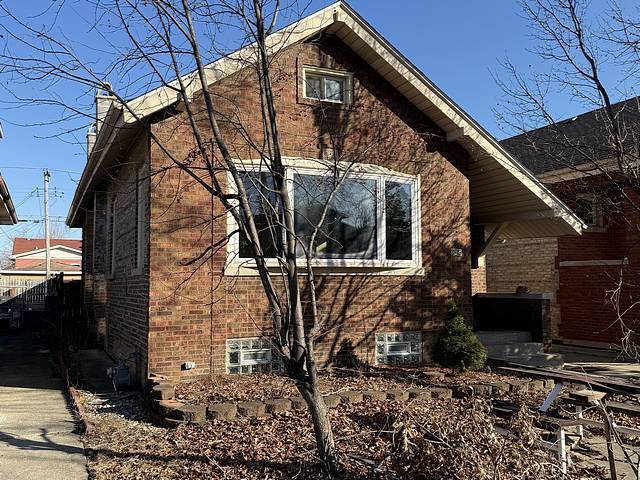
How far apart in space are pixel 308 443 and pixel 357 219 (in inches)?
184

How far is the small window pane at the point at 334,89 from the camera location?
9.78 meters

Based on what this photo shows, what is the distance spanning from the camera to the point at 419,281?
33.1 ft

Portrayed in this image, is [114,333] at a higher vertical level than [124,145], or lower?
lower

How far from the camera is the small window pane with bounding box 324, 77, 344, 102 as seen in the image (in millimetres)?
9781

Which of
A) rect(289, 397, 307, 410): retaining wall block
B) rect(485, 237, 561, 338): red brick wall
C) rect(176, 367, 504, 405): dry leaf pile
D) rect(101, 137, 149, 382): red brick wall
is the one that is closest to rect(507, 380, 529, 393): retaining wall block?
rect(176, 367, 504, 405): dry leaf pile

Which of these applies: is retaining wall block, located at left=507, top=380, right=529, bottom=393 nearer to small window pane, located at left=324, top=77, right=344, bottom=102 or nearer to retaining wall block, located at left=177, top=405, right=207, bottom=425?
retaining wall block, located at left=177, top=405, right=207, bottom=425

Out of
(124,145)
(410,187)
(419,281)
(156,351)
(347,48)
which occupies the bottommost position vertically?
(156,351)

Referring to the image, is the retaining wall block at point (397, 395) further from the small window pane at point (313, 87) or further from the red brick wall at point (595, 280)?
the red brick wall at point (595, 280)

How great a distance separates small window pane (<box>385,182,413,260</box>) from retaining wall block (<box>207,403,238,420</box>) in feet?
14.4

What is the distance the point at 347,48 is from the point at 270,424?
6.50m

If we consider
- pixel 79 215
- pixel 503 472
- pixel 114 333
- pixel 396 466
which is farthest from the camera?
pixel 79 215

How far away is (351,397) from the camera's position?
7.10 m

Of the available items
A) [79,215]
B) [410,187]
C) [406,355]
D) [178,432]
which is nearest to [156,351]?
[178,432]

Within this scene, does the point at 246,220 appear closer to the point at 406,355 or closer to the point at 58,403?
the point at 58,403
